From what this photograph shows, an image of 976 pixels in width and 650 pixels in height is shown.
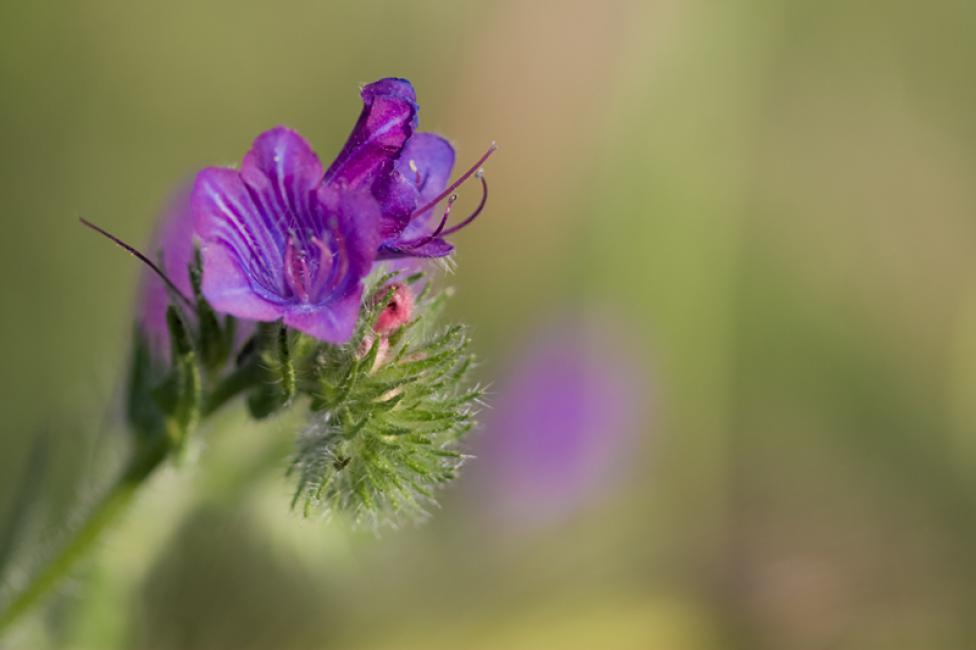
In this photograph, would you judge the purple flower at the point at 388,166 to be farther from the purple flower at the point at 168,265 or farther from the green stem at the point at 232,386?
the purple flower at the point at 168,265

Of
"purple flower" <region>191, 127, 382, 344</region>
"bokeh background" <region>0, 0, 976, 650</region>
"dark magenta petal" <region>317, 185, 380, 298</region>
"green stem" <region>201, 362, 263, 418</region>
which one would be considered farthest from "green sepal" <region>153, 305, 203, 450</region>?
"bokeh background" <region>0, 0, 976, 650</region>

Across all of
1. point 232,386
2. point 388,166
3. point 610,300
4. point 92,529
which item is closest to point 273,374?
point 232,386

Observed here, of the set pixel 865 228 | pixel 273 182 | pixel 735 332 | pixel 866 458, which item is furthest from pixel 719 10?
pixel 273 182

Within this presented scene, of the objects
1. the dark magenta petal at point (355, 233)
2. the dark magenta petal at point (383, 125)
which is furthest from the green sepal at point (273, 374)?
the dark magenta petal at point (383, 125)

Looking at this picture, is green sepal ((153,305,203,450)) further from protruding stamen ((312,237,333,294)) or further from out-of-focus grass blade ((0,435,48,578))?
out-of-focus grass blade ((0,435,48,578))

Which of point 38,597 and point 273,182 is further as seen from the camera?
point 38,597

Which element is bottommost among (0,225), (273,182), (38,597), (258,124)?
(38,597)

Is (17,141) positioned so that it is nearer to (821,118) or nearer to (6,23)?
(6,23)
